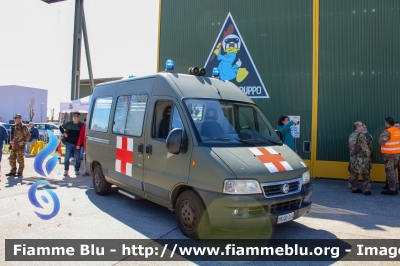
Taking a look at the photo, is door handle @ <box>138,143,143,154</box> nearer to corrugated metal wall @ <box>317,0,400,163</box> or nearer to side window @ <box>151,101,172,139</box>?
side window @ <box>151,101,172,139</box>

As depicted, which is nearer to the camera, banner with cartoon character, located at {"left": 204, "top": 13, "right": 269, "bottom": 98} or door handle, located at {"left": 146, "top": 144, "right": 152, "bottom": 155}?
door handle, located at {"left": 146, "top": 144, "right": 152, "bottom": 155}

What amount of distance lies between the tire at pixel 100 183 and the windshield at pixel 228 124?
3.25 metres

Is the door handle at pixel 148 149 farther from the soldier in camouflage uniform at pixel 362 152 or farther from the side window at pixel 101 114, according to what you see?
the soldier in camouflage uniform at pixel 362 152

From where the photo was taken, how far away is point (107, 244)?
4.39 meters

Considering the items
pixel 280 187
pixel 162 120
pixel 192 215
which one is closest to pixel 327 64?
pixel 162 120

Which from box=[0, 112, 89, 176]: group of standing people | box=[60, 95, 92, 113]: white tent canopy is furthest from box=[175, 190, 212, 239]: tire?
box=[60, 95, 92, 113]: white tent canopy

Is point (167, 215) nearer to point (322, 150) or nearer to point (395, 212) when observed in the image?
point (395, 212)

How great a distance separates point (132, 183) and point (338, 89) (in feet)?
23.8

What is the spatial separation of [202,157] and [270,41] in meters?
7.96

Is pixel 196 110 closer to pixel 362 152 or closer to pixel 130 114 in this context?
pixel 130 114

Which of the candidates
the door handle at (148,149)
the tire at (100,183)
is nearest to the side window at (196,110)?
the door handle at (148,149)

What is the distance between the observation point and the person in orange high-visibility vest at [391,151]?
309 inches

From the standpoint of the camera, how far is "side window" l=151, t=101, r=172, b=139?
5176 millimetres

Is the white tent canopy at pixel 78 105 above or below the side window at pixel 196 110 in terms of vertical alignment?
above
